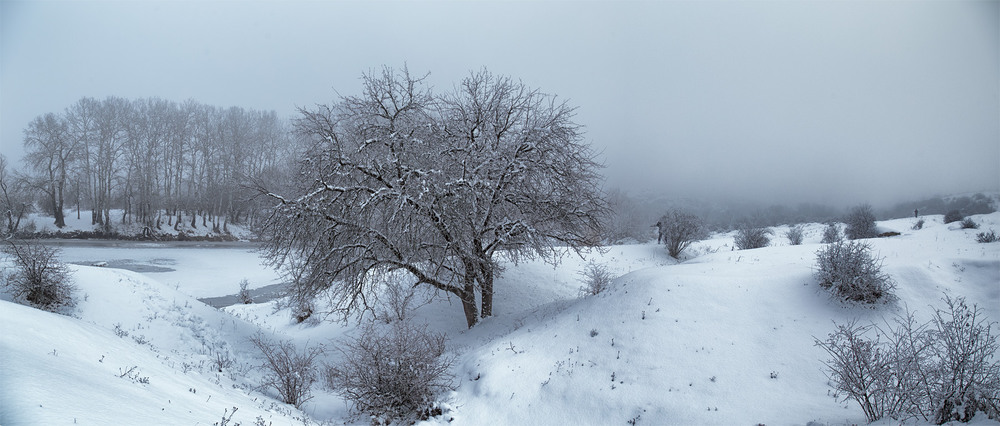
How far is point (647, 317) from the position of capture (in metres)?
8.04

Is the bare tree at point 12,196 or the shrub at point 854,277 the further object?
the bare tree at point 12,196

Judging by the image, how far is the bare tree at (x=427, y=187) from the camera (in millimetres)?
9727

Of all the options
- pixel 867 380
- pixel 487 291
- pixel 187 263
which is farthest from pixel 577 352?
pixel 187 263

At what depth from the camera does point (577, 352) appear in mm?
7695

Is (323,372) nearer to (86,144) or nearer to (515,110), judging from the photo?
(515,110)

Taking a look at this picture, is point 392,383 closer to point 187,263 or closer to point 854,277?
point 854,277

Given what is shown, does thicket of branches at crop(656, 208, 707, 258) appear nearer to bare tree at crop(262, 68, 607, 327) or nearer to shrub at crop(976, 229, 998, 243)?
shrub at crop(976, 229, 998, 243)

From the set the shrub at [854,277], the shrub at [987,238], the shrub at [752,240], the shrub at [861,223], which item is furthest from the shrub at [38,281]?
the shrub at [861,223]

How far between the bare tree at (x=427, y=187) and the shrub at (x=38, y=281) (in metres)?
3.99

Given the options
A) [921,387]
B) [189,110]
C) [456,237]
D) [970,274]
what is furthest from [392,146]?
[189,110]

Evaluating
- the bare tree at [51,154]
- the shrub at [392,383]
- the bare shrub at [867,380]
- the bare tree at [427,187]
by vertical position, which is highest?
the bare tree at [51,154]

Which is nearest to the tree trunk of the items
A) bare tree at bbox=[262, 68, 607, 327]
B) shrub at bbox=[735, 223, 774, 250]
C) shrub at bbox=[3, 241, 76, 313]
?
bare tree at bbox=[262, 68, 607, 327]

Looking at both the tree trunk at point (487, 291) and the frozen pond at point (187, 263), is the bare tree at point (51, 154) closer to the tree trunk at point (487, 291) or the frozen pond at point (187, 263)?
the frozen pond at point (187, 263)

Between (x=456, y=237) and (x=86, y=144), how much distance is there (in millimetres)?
36833
